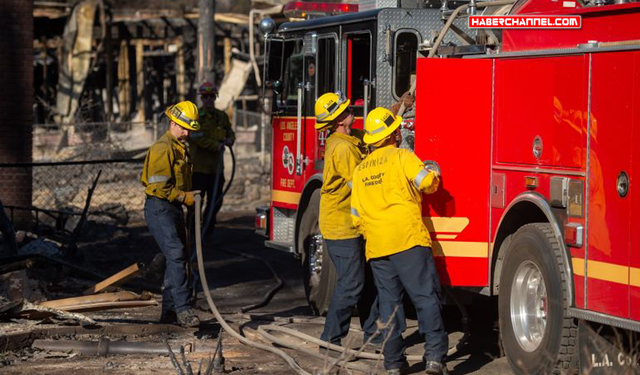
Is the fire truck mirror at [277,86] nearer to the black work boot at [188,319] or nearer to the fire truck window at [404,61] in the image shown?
the fire truck window at [404,61]

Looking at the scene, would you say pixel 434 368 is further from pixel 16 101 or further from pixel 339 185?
pixel 16 101

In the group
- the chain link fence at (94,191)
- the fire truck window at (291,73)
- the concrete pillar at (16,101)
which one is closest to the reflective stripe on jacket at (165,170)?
the fire truck window at (291,73)

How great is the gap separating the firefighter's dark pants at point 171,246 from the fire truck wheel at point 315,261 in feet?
4.27

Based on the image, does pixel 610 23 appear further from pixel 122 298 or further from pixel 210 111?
pixel 210 111

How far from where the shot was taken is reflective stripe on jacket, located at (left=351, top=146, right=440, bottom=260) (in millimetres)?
7711

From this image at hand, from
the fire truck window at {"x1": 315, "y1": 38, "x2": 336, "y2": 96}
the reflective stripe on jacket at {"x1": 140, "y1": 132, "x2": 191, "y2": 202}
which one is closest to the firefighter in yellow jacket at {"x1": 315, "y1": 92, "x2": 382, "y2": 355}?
the reflective stripe on jacket at {"x1": 140, "y1": 132, "x2": 191, "y2": 202}

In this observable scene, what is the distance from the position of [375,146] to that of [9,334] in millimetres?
2959

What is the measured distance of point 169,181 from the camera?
31.4ft

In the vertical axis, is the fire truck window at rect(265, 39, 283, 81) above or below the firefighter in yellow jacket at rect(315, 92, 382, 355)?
above

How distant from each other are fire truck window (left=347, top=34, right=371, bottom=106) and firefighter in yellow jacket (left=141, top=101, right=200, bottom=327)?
153cm

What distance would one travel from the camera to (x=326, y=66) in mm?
10836

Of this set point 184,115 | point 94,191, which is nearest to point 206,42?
point 94,191

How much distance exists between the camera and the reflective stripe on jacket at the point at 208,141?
14281mm

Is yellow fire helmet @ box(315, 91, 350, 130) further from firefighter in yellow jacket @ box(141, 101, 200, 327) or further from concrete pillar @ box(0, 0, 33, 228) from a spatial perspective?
concrete pillar @ box(0, 0, 33, 228)
